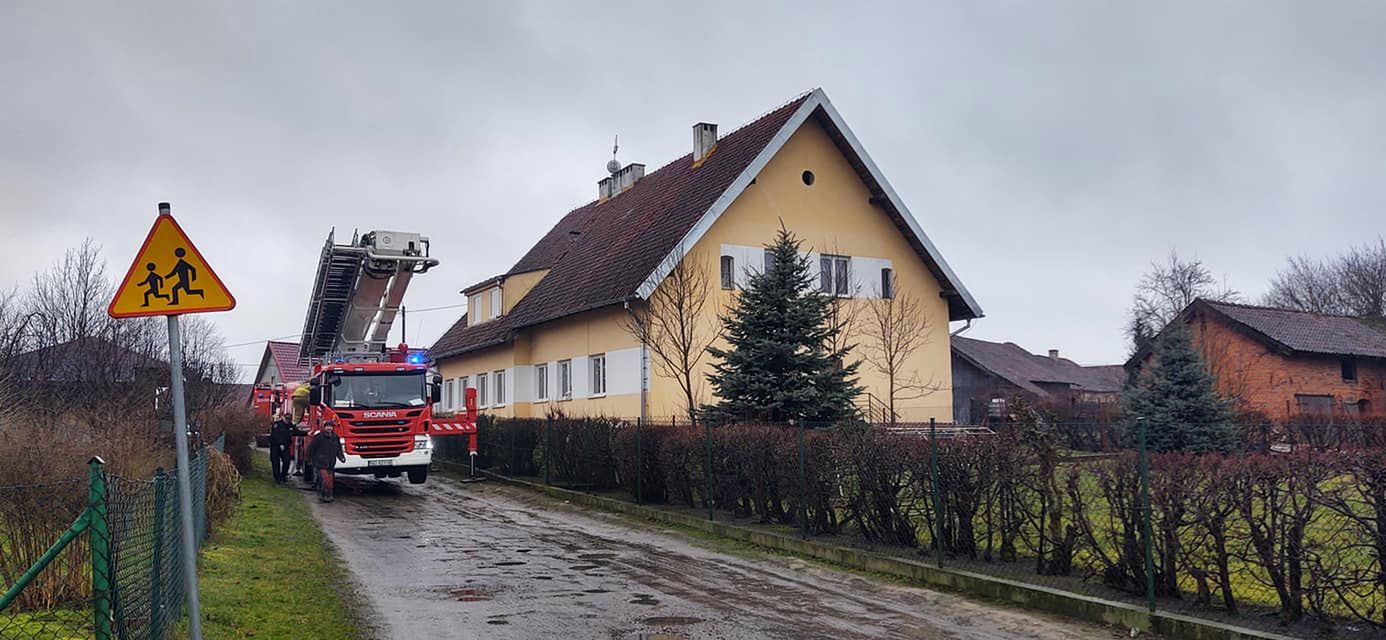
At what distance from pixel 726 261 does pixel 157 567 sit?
21.2 metres

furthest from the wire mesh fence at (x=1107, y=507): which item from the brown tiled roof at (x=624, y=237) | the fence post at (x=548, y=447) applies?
the brown tiled roof at (x=624, y=237)

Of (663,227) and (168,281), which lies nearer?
(168,281)

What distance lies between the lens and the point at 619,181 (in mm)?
37656

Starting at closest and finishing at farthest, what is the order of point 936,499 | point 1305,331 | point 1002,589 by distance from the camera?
1. point 1002,589
2. point 936,499
3. point 1305,331

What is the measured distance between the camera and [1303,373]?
136 feet

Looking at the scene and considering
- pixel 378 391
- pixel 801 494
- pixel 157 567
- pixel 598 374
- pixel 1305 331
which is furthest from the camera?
pixel 1305 331

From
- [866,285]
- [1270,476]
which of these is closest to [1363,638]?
[1270,476]

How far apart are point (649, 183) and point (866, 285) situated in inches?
339

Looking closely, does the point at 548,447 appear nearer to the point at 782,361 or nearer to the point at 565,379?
the point at 782,361

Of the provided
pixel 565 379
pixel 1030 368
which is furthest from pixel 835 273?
pixel 1030 368

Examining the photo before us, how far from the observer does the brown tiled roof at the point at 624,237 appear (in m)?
26.9

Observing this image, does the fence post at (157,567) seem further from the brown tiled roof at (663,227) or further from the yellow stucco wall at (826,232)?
the yellow stucco wall at (826,232)

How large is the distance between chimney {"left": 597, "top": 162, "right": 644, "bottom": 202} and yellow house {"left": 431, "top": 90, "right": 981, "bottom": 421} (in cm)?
270

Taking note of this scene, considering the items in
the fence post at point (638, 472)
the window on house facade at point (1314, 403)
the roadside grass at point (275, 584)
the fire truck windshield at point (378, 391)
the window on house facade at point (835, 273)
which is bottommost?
the roadside grass at point (275, 584)
